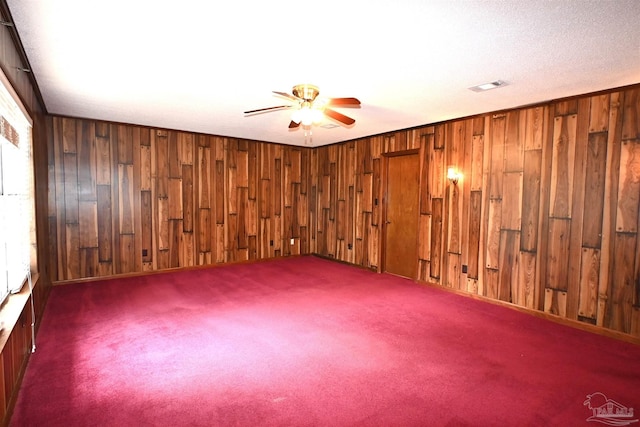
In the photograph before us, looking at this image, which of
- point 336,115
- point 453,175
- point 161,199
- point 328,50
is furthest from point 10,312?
point 453,175

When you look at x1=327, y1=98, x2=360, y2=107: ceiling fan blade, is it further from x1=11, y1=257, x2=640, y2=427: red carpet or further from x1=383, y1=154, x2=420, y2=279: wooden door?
x1=383, y1=154, x2=420, y2=279: wooden door

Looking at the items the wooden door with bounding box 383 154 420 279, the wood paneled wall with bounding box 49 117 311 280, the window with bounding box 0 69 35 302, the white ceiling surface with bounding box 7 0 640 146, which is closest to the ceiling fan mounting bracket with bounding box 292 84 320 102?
the white ceiling surface with bounding box 7 0 640 146

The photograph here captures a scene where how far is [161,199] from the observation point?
18.4 ft

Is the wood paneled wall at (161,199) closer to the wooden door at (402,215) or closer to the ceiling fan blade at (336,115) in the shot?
the wooden door at (402,215)

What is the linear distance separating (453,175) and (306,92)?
262 centimetres

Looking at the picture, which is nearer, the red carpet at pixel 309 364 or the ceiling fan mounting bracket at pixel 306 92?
the red carpet at pixel 309 364

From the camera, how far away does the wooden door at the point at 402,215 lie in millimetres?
5445

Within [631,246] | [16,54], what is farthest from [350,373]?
[16,54]

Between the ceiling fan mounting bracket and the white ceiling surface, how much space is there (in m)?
0.06

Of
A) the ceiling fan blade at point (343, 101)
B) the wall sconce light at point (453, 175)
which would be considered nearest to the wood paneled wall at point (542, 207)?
the wall sconce light at point (453, 175)

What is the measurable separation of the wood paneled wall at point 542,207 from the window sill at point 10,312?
4786 millimetres

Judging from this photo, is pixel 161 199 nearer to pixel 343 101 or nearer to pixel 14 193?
pixel 14 193

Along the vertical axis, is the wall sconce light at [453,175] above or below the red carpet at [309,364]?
above

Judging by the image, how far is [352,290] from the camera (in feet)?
15.9
